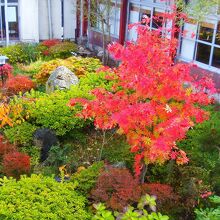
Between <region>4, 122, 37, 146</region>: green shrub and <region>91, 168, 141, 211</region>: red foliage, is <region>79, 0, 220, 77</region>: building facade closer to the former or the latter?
<region>4, 122, 37, 146</region>: green shrub

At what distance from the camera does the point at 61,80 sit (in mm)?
10117

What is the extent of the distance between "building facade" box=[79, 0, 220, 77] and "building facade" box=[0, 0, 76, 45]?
298 cm

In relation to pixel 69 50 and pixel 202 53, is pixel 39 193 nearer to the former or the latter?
pixel 202 53

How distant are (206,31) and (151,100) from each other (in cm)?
712

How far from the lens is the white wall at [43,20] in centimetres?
1761

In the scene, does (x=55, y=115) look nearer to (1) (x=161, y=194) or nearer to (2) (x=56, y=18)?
(1) (x=161, y=194)

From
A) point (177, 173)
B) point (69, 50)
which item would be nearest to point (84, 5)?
point (69, 50)

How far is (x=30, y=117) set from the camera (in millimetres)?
8570

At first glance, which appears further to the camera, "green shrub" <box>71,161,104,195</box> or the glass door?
the glass door

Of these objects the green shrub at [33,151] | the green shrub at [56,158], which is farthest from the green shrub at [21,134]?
the green shrub at [56,158]

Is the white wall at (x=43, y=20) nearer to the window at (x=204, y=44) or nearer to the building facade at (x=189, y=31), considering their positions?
the building facade at (x=189, y=31)

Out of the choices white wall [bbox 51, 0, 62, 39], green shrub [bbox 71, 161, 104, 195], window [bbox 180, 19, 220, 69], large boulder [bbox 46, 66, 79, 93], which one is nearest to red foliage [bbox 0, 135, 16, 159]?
green shrub [bbox 71, 161, 104, 195]

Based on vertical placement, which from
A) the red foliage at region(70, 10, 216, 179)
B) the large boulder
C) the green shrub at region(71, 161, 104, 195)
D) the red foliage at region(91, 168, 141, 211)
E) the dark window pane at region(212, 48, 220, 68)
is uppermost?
the red foliage at region(70, 10, 216, 179)

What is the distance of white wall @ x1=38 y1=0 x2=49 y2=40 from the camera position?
17.6m
